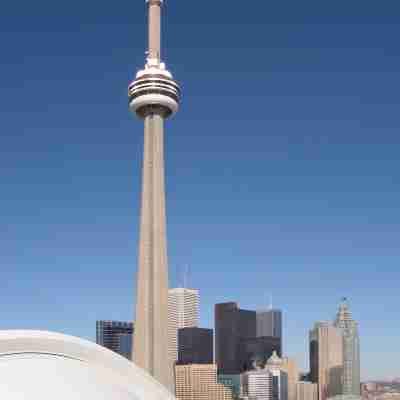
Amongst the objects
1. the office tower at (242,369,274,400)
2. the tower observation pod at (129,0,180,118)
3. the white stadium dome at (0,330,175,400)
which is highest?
the tower observation pod at (129,0,180,118)

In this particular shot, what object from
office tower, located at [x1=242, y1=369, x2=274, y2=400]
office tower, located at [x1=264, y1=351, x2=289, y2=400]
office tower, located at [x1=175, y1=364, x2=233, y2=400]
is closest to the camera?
office tower, located at [x1=175, y1=364, x2=233, y2=400]

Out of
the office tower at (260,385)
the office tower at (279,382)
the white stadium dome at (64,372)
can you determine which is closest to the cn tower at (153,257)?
the white stadium dome at (64,372)

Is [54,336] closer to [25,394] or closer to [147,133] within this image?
[25,394]

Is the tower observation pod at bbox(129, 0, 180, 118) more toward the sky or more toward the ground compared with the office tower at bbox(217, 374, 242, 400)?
more toward the sky

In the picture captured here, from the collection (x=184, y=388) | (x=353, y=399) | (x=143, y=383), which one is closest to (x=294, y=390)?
(x=353, y=399)

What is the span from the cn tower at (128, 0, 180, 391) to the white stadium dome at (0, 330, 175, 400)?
50369 millimetres

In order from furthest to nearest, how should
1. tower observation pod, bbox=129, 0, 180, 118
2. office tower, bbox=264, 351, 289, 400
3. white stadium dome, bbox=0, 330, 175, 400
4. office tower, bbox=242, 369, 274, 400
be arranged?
1. office tower, bbox=264, 351, 289, 400
2. office tower, bbox=242, 369, 274, 400
3. tower observation pod, bbox=129, 0, 180, 118
4. white stadium dome, bbox=0, 330, 175, 400

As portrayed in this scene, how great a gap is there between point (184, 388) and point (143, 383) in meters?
148

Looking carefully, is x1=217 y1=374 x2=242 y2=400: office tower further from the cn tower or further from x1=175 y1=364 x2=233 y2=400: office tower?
the cn tower

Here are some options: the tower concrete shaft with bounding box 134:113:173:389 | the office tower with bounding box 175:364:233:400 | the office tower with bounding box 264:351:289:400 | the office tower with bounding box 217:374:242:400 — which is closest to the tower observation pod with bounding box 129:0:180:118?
the tower concrete shaft with bounding box 134:113:173:389

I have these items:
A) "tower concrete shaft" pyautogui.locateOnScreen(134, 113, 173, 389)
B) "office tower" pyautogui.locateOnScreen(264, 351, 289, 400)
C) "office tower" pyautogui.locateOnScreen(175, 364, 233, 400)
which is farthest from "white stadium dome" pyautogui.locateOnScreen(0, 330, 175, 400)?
"office tower" pyautogui.locateOnScreen(264, 351, 289, 400)

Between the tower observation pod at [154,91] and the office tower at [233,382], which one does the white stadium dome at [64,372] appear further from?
the office tower at [233,382]

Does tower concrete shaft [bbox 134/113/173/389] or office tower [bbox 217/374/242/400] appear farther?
office tower [bbox 217/374/242/400]

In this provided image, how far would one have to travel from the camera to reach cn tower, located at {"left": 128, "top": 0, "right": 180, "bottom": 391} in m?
65.1
